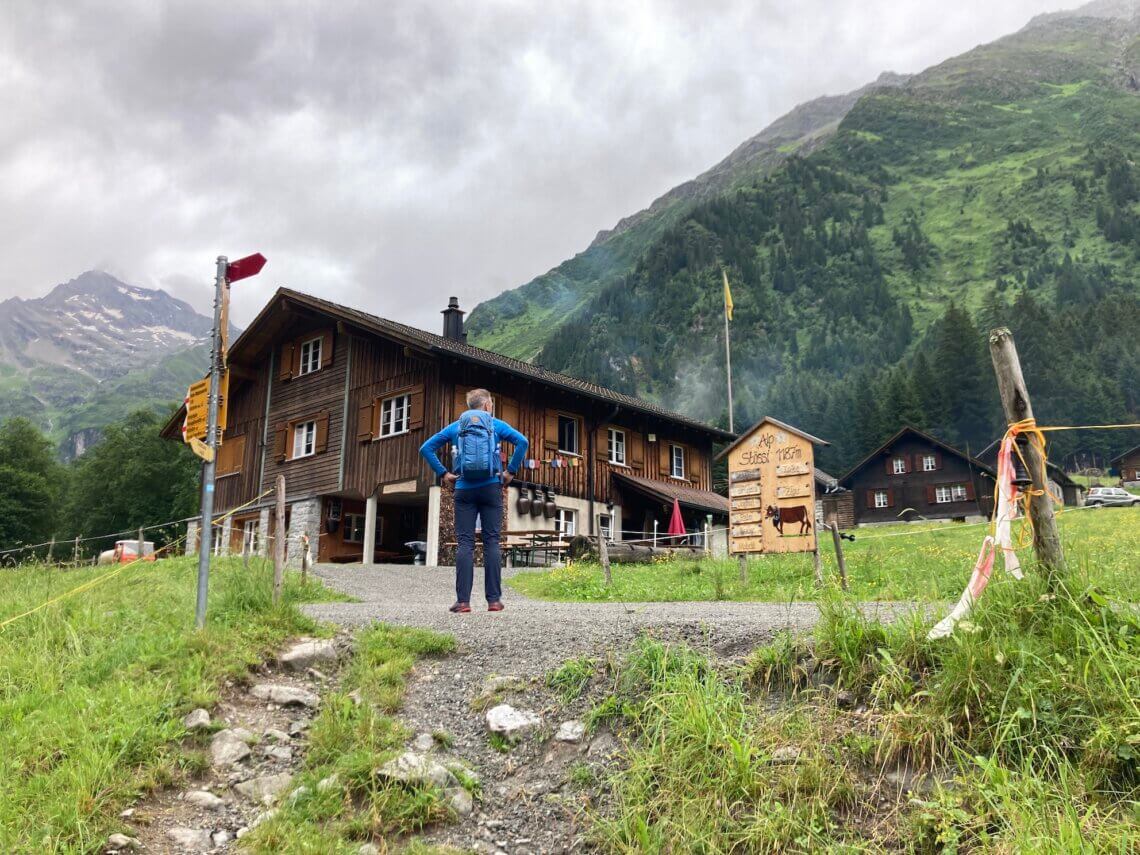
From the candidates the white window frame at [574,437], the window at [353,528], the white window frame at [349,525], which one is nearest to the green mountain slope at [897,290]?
the white window frame at [574,437]

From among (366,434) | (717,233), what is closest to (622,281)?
(717,233)

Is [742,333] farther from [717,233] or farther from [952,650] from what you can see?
[952,650]

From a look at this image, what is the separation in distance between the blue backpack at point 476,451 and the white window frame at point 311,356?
20.4m

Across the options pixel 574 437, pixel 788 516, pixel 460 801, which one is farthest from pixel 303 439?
pixel 460 801

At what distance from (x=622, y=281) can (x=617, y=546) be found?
12072cm

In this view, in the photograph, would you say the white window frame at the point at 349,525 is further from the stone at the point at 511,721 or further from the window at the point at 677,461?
the stone at the point at 511,721

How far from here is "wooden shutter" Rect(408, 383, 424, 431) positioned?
23844 mm

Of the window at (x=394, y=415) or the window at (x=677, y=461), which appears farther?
the window at (x=677, y=461)

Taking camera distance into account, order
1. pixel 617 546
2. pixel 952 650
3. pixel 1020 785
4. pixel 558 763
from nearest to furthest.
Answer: pixel 1020 785
pixel 952 650
pixel 558 763
pixel 617 546

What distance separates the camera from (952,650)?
4.75 metres

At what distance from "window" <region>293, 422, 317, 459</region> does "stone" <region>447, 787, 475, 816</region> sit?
2369 cm

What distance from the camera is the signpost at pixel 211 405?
708 cm

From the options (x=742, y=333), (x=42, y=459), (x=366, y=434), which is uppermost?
(x=742, y=333)

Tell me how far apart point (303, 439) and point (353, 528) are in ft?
10.7
